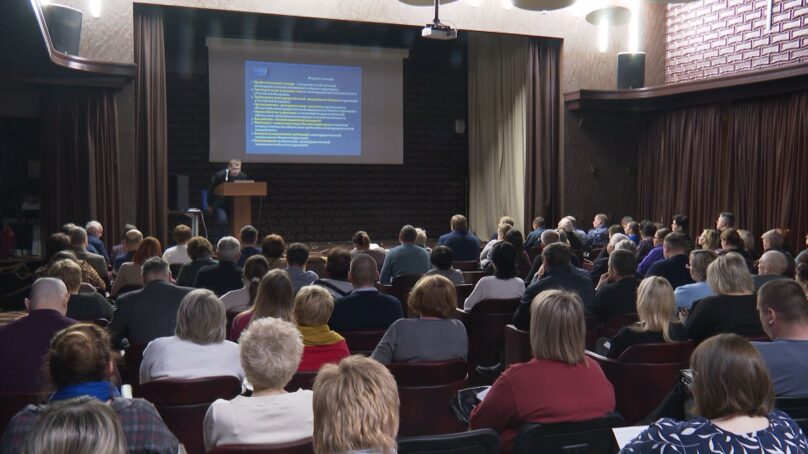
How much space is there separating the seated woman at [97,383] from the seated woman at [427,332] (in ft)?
4.96

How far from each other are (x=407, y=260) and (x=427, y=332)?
2982mm

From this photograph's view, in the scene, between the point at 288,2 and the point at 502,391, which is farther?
the point at 288,2

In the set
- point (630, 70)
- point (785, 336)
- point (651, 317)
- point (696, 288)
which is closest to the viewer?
point (785, 336)

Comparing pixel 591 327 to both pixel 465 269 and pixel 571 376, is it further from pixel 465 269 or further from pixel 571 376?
pixel 465 269

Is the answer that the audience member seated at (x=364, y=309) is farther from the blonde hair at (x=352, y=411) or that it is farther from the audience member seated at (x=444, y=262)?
the blonde hair at (x=352, y=411)

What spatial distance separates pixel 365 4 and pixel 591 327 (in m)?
7.52

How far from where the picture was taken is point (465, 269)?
25.7 ft

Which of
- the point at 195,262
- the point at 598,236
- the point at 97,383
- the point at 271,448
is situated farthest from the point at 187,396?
the point at 598,236

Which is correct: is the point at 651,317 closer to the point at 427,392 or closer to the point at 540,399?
the point at 427,392

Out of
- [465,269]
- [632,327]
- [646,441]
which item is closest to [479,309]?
[632,327]

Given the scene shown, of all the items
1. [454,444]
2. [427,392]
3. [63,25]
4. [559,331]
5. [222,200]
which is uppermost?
[63,25]

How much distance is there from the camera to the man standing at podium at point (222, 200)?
11023mm

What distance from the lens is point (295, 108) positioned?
40.0ft

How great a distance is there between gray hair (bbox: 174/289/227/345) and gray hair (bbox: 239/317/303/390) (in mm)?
793
